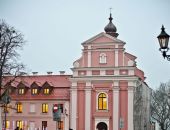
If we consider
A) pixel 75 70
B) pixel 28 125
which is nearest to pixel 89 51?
pixel 75 70


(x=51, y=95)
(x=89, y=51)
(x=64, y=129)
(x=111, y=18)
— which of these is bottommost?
(x=64, y=129)

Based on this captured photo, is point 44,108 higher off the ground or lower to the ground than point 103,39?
lower

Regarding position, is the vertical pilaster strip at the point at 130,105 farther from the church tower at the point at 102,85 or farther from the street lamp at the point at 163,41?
the street lamp at the point at 163,41

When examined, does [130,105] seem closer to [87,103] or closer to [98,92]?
[98,92]

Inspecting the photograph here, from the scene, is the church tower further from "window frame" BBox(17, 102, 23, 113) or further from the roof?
"window frame" BBox(17, 102, 23, 113)

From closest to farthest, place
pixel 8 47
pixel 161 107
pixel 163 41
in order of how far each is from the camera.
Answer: pixel 163 41, pixel 8 47, pixel 161 107

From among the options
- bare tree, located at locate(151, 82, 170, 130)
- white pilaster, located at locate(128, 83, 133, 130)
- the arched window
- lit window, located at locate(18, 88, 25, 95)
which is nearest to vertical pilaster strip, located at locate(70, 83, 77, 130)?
the arched window

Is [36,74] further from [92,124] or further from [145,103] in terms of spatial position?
[145,103]

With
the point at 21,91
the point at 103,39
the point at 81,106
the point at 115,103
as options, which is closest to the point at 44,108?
the point at 21,91

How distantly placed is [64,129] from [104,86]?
789 centimetres

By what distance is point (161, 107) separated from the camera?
83188 millimetres

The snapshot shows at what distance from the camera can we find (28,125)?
197 feet

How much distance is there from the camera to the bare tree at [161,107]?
81031 mm

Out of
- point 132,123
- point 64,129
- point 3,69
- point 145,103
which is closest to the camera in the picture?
point 3,69
